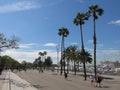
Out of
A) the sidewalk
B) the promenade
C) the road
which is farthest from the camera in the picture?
the road

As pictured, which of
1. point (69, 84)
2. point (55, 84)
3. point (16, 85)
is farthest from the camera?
point (55, 84)

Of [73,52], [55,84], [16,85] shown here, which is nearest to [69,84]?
[55,84]

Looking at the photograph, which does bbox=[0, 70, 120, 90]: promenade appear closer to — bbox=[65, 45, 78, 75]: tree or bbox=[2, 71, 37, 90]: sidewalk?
bbox=[2, 71, 37, 90]: sidewalk

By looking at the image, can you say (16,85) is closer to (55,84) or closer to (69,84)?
(55,84)

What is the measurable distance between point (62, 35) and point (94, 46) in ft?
145

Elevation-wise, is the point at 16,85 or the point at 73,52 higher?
the point at 73,52

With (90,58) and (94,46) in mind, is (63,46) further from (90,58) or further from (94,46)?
(94,46)

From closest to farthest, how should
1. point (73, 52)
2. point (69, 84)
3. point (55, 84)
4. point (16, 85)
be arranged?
point (16, 85) → point (69, 84) → point (55, 84) → point (73, 52)

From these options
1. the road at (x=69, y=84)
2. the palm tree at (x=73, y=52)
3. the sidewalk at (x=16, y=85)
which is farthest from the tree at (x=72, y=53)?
the sidewalk at (x=16, y=85)

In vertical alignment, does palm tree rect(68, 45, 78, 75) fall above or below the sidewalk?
above

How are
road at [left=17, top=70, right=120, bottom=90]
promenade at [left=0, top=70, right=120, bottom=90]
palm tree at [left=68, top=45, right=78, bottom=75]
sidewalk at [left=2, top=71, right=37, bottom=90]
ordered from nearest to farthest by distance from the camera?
sidewalk at [left=2, top=71, right=37, bottom=90]
promenade at [left=0, top=70, right=120, bottom=90]
road at [left=17, top=70, right=120, bottom=90]
palm tree at [left=68, top=45, right=78, bottom=75]

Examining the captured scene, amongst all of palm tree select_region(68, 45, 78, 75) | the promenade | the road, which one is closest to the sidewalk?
the promenade

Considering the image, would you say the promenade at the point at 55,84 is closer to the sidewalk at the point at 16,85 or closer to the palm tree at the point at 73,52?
the sidewalk at the point at 16,85

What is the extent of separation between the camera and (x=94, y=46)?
60.8 metres
